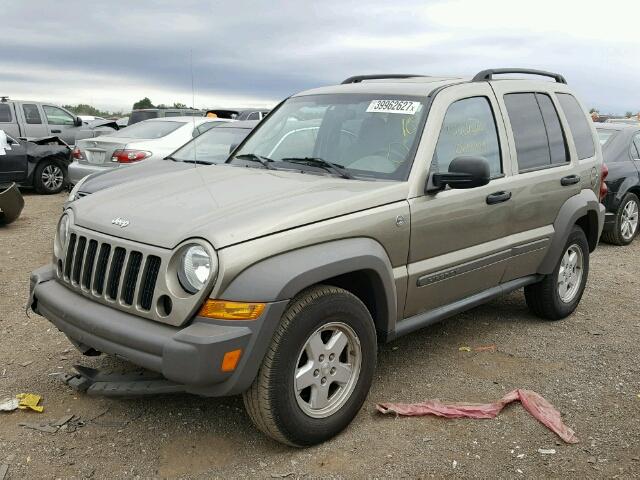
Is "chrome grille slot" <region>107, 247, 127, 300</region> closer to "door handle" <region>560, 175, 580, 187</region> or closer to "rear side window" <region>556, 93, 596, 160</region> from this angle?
"door handle" <region>560, 175, 580, 187</region>

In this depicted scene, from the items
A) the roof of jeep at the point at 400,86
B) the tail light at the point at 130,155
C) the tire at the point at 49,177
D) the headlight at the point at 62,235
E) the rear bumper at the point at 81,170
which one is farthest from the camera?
the tire at the point at 49,177

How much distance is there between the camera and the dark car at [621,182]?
27.7ft

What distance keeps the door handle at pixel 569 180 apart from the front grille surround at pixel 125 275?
123 inches

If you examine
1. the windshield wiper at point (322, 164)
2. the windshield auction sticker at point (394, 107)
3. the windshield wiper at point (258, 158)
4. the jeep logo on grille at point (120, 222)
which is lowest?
the jeep logo on grille at point (120, 222)

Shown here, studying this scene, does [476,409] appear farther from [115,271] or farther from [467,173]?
[115,271]

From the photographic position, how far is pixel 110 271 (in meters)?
3.20

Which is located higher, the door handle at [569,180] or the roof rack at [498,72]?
the roof rack at [498,72]

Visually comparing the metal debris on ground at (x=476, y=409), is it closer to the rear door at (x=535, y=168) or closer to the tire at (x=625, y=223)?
the rear door at (x=535, y=168)

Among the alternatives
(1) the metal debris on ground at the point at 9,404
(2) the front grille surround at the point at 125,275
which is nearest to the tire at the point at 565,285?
(2) the front grille surround at the point at 125,275

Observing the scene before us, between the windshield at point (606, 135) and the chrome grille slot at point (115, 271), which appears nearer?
the chrome grille slot at point (115, 271)

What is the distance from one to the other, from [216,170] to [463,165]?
159 cm

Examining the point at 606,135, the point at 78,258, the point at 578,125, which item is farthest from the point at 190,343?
the point at 606,135

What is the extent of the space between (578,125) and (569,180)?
0.63 meters

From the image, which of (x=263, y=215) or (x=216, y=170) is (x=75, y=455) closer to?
(x=263, y=215)
